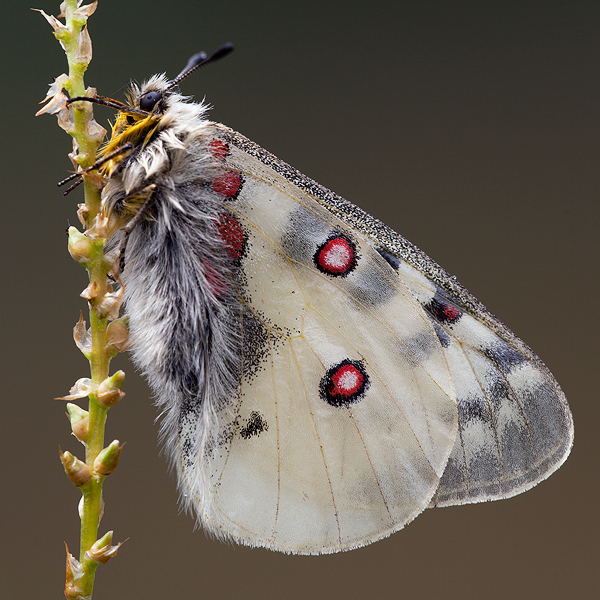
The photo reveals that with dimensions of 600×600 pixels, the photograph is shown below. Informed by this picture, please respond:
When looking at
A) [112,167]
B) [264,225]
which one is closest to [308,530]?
[264,225]

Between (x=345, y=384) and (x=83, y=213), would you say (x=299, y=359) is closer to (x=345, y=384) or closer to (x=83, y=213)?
(x=345, y=384)

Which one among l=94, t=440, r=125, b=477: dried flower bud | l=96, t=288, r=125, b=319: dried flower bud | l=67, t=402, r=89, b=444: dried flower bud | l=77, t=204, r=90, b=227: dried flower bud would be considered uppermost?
l=77, t=204, r=90, b=227: dried flower bud

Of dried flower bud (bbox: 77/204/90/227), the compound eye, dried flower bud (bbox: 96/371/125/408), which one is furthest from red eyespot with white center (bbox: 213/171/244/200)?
A: dried flower bud (bbox: 96/371/125/408)

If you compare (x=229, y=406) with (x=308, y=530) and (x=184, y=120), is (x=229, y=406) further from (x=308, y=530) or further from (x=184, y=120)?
(x=184, y=120)

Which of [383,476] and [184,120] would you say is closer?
[184,120]

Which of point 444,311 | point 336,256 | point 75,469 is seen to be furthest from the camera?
point 444,311

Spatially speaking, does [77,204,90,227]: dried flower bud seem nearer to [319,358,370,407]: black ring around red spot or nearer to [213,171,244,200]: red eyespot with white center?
[213,171,244,200]: red eyespot with white center

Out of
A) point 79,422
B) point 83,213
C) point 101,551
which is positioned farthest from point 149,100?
point 101,551
